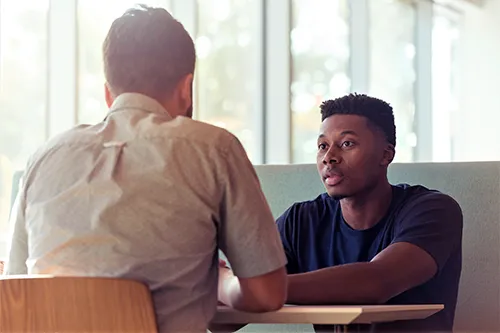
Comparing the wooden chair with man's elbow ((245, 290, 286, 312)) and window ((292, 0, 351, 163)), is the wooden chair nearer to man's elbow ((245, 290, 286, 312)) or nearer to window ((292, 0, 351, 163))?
man's elbow ((245, 290, 286, 312))

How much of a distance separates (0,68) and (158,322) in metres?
3.06

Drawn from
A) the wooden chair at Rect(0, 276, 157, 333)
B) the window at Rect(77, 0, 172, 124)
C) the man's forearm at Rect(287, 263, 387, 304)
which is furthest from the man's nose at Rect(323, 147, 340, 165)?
the window at Rect(77, 0, 172, 124)

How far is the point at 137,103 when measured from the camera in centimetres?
155

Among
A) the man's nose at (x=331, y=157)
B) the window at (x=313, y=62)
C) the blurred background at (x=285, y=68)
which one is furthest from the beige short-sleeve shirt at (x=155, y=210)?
the window at (x=313, y=62)

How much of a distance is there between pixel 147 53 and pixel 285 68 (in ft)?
12.1

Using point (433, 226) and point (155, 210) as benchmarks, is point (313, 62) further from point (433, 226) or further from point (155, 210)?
point (155, 210)

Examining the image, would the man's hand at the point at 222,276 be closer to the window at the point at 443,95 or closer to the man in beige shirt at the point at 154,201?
the man in beige shirt at the point at 154,201

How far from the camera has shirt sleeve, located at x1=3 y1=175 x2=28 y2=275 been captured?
1.58 metres

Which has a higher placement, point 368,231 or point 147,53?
point 147,53

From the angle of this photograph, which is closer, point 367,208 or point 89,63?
point 367,208

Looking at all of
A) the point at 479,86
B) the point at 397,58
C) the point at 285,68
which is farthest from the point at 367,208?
the point at 397,58

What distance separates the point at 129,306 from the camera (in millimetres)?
1365

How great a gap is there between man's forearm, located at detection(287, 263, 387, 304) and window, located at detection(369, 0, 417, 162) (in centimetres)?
415

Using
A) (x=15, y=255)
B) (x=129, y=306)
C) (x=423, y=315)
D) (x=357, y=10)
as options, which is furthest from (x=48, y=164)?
(x=357, y=10)
